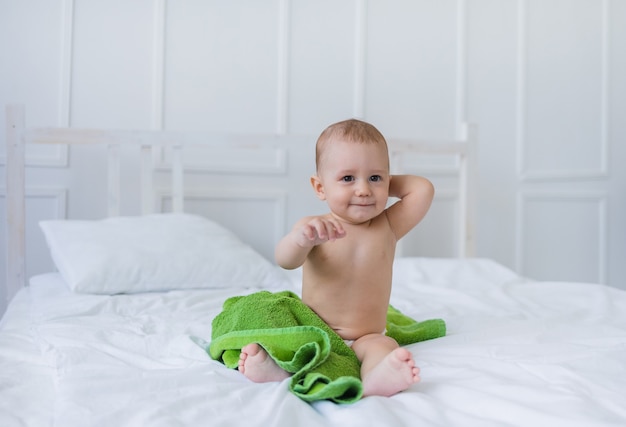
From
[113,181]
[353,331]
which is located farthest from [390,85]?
[353,331]

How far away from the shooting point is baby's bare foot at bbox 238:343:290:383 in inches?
35.8

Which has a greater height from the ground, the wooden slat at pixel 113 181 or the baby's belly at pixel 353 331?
the wooden slat at pixel 113 181

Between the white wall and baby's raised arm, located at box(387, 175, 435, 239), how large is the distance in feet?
4.43

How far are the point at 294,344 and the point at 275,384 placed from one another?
70mm

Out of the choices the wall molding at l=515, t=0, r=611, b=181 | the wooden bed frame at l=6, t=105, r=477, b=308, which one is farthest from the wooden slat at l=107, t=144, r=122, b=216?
the wall molding at l=515, t=0, r=611, b=181

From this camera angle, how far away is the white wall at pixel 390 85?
7.44 ft

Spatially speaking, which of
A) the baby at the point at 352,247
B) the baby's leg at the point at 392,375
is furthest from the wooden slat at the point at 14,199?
the baby's leg at the point at 392,375

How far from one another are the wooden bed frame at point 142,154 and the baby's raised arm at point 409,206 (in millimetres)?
1084

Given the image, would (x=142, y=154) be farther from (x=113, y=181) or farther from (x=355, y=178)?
(x=355, y=178)

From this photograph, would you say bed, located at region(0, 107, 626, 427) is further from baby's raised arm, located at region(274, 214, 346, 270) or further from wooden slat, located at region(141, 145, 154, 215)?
baby's raised arm, located at region(274, 214, 346, 270)

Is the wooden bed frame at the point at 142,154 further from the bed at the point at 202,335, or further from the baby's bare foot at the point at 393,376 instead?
the baby's bare foot at the point at 393,376

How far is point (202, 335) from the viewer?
122 centimetres

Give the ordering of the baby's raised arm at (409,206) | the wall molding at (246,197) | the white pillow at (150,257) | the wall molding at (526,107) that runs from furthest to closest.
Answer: the wall molding at (526,107) < the wall molding at (246,197) < the white pillow at (150,257) < the baby's raised arm at (409,206)

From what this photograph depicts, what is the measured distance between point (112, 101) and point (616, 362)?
1880 millimetres
